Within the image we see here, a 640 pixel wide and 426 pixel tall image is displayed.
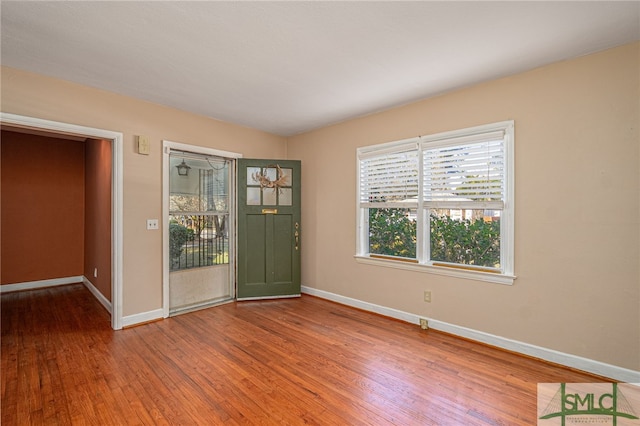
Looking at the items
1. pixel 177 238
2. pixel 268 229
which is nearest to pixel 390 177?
pixel 268 229

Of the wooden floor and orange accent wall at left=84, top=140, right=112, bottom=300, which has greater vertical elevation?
orange accent wall at left=84, top=140, right=112, bottom=300

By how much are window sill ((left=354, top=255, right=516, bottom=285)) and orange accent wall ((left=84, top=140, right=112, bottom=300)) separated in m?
3.47

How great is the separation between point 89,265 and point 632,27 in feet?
23.7

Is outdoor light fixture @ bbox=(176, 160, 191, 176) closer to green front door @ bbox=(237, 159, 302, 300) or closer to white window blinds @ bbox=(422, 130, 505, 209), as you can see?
green front door @ bbox=(237, 159, 302, 300)

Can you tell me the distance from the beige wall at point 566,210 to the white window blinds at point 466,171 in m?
0.16

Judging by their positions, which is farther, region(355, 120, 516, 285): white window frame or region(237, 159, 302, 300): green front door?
region(237, 159, 302, 300): green front door

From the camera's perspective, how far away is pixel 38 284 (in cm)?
505

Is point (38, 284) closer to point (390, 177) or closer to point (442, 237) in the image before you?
point (390, 177)

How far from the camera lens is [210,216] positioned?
4289 millimetres

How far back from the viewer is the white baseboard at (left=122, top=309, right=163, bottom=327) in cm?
339

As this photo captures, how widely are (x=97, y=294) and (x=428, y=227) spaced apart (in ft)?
16.1

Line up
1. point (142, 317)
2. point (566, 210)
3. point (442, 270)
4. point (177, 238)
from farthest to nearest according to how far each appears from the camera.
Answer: point (177, 238), point (142, 317), point (442, 270), point (566, 210)

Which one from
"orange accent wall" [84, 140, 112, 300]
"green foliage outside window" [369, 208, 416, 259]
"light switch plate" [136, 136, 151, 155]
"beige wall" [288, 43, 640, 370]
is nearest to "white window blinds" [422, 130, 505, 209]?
"beige wall" [288, 43, 640, 370]

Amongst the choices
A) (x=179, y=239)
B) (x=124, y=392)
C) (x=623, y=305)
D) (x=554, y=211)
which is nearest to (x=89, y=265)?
(x=179, y=239)
